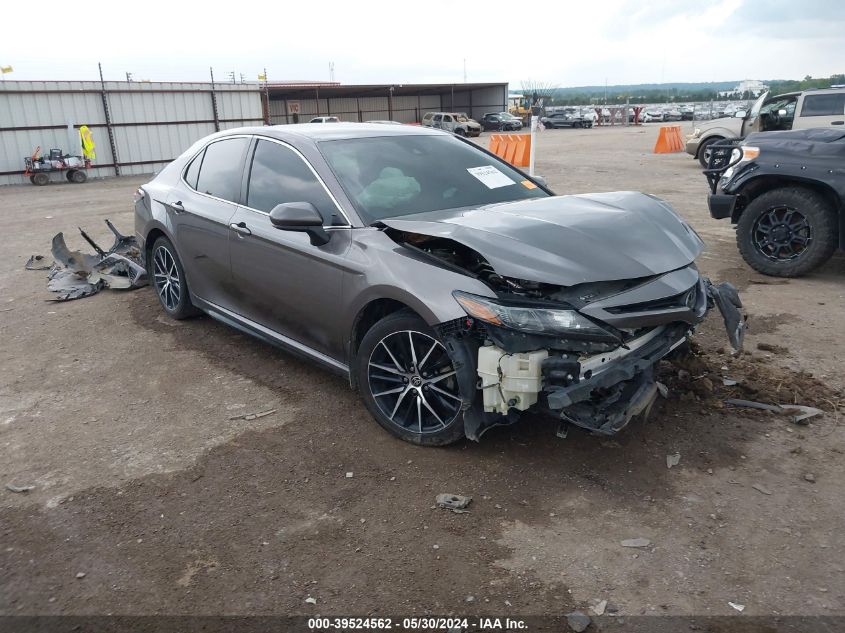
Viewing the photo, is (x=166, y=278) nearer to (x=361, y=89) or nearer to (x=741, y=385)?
(x=741, y=385)

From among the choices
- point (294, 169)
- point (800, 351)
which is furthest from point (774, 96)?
point (294, 169)

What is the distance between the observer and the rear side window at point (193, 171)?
17.5ft

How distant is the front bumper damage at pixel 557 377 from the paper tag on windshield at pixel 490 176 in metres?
1.59

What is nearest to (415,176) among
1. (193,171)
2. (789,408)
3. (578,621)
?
(193,171)

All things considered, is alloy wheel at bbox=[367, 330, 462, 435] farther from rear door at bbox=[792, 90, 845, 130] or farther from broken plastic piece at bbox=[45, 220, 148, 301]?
rear door at bbox=[792, 90, 845, 130]

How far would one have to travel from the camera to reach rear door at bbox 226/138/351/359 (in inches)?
154

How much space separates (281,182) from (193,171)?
1.44 meters

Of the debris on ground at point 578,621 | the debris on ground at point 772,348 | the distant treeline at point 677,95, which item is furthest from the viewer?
the distant treeline at point 677,95

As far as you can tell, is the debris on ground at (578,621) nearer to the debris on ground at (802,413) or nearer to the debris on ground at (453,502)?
the debris on ground at (453,502)

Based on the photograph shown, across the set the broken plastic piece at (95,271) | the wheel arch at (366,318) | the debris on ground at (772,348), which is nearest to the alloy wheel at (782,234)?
the debris on ground at (772,348)

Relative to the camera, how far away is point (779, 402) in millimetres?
4008

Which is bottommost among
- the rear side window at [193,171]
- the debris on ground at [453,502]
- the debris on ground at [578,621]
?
the debris on ground at [453,502]

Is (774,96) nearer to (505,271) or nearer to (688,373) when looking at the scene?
(688,373)

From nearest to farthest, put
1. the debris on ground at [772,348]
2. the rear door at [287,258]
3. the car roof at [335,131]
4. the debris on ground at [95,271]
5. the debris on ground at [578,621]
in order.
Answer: the debris on ground at [578,621] < the rear door at [287,258] < the car roof at [335,131] < the debris on ground at [772,348] < the debris on ground at [95,271]
